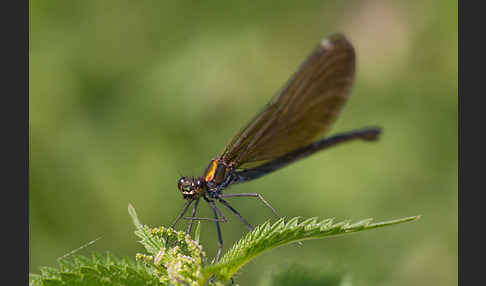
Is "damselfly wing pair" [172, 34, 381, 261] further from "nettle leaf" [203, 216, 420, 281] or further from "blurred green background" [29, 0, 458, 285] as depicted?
"blurred green background" [29, 0, 458, 285]

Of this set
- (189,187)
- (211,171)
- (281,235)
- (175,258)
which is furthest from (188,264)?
(211,171)

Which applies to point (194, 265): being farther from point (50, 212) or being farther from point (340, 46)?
point (50, 212)

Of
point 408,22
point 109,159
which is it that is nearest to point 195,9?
point 109,159

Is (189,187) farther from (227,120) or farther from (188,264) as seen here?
(227,120)

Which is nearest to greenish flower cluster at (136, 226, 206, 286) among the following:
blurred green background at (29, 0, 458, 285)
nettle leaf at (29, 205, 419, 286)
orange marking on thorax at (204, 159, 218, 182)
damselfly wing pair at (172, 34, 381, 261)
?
nettle leaf at (29, 205, 419, 286)

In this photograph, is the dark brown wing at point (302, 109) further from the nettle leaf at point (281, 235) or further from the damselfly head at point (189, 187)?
the nettle leaf at point (281, 235)

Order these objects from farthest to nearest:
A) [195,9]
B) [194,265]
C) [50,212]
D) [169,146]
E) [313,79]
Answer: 1. [195,9]
2. [169,146]
3. [50,212]
4. [313,79]
5. [194,265]
